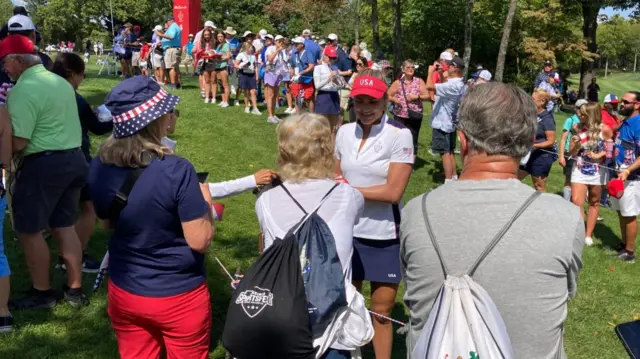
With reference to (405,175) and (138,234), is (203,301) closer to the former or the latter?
(138,234)

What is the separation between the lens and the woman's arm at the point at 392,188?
3.24 meters

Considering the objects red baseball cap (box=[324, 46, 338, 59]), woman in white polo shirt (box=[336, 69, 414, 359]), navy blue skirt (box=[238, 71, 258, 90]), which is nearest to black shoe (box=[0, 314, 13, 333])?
woman in white polo shirt (box=[336, 69, 414, 359])

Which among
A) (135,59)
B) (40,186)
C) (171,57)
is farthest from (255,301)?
(135,59)

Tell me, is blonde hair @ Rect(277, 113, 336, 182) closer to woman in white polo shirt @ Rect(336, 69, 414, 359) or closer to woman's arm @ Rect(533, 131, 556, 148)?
woman in white polo shirt @ Rect(336, 69, 414, 359)

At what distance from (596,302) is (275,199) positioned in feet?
13.8

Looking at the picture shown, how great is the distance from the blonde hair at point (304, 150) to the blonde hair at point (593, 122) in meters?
5.21

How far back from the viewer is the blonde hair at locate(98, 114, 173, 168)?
99.1 inches

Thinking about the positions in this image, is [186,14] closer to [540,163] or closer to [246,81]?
[246,81]

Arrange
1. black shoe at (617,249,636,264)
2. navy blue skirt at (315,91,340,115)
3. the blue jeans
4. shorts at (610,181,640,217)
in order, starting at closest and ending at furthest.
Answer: the blue jeans
shorts at (610,181,640,217)
black shoe at (617,249,636,264)
navy blue skirt at (315,91,340,115)

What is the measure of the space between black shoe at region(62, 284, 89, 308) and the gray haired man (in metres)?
3.42

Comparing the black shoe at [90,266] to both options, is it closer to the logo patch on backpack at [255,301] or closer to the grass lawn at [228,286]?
the grass lawn at [228,286]

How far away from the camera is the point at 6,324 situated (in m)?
3.99

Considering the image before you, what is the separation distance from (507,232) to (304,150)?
112 centimetres

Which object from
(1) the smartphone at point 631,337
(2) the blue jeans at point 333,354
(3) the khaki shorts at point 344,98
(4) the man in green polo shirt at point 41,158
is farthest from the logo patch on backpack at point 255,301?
Answer: (3) the khaki shorts at point 344,98
